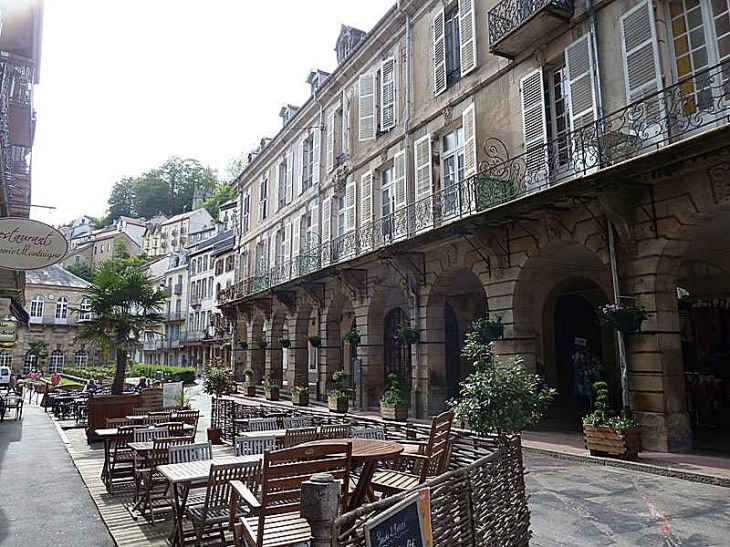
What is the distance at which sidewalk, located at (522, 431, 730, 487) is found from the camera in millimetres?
6949

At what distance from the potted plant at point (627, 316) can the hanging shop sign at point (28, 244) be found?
849cm

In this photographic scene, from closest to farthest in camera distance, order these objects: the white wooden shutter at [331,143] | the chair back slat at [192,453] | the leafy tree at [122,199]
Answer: the chair back slat at [192,453]
the white wooden shutter at [331,143]
the leafy tree at [122,199]

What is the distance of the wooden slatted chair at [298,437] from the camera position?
20.1 ft

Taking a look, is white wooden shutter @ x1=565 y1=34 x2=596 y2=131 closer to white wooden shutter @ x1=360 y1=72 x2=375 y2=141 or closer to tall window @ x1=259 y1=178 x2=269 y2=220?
white wooden shutter @ x1=360 y1=72 x2=375 y2=141

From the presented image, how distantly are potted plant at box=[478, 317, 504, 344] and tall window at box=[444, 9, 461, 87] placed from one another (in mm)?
6798

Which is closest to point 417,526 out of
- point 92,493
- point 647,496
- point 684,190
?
point 647,496

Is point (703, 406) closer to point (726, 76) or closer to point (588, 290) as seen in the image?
point (588, 290)

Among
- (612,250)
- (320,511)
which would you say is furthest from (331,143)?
(320,511)

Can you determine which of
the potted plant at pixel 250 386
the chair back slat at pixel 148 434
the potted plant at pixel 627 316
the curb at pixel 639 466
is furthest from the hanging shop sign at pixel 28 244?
the potted plant at pixel 250 386

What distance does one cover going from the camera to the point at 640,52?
9.29 metres

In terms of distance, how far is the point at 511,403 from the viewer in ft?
18.0

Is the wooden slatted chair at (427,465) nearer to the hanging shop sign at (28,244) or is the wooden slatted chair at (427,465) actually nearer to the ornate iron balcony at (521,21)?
the hanging shop sign at (28,244)

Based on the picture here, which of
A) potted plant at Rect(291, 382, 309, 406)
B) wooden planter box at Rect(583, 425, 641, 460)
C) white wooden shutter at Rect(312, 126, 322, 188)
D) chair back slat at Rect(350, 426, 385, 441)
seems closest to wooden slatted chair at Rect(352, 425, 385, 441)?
chair back slat at Rect(350, 426, 385, 441)

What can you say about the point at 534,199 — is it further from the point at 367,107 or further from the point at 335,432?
the point at 367,107
